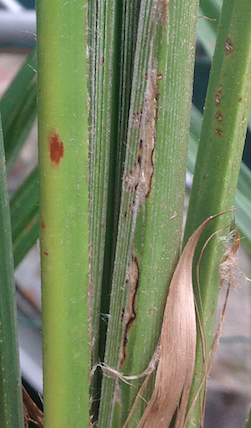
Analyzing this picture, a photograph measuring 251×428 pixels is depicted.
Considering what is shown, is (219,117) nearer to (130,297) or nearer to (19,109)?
(130,297)

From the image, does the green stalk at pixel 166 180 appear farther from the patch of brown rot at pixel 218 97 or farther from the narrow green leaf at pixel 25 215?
the narrow green leaf at pixel 25 215

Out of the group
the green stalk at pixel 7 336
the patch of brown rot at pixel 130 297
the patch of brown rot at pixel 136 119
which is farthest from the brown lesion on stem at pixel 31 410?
the patch of brown rot at pixel 136 119

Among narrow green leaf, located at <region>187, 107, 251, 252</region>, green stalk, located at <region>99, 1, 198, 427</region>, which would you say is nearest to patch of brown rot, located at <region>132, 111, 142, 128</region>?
green stalk, located at <region>99, 1, 198, 427</region>

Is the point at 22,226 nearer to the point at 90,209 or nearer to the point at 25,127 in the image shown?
the point at 25,127

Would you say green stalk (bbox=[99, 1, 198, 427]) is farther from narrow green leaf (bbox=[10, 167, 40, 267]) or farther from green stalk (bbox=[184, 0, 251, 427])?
narrow green leaf (bbox=[10, 167, 40, 267])

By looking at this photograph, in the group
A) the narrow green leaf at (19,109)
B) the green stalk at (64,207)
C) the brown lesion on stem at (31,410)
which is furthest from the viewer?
the narrow green leaf at (19,109)

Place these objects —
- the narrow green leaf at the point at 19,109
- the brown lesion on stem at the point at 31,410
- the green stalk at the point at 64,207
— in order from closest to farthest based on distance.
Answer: the green stalk at the point at 64,207 < the brown lesion on stem at the point at 31,410 < the narrow green leaf at the point at 19,109

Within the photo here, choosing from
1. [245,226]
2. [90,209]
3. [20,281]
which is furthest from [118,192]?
[20,281]
